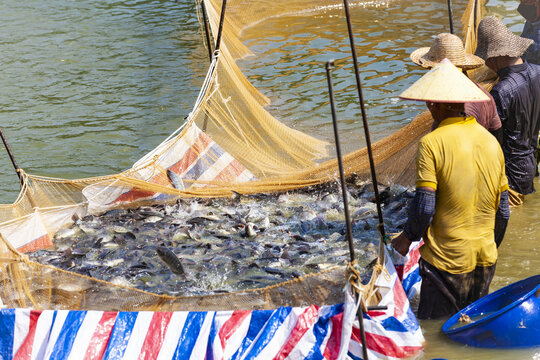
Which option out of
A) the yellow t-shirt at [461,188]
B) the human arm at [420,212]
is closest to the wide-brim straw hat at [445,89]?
the yellow t-shirt at [461,188]

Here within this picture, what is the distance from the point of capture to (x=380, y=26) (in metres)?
13.2

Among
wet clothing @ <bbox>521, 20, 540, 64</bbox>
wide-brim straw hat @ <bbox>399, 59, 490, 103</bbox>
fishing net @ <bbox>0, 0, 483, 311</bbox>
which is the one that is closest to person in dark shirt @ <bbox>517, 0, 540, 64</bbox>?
wet clothing @ <bbox>521, 20, 540, 64</bbox>

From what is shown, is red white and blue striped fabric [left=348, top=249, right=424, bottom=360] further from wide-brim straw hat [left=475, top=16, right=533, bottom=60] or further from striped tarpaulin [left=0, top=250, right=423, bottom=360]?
wide-brim straw hat [left=475, top=16, right=533, bottom=60]

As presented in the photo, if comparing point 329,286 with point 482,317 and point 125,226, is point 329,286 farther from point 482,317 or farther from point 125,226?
point 125,226

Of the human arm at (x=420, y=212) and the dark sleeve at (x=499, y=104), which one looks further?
the dark sleeve at (x=499, y=104)

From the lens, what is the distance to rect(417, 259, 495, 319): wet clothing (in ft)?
12.0

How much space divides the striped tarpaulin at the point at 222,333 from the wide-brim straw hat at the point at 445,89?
0.98 m

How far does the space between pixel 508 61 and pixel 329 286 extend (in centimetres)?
250

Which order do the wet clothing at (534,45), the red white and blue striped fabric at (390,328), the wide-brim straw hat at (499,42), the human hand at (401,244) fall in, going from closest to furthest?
the red white and blue striped fabric at (390,328), the human hand at (401,244), the wide-brim straw hat at (499,42), the wet clothing at (534,45)

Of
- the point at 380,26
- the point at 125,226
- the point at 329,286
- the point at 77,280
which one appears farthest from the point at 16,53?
the point at 329,286

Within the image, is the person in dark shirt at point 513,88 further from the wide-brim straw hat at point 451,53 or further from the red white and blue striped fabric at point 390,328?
the red white and blue striped fabric at point 390,328

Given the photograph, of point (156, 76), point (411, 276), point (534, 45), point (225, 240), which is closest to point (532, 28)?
point (534, 45)

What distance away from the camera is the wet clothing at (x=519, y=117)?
483 centimetres

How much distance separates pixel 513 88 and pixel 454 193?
5.94 feet
